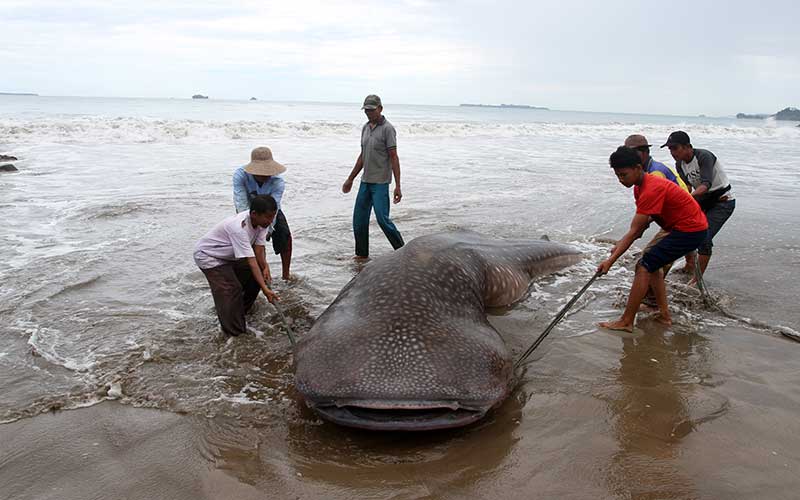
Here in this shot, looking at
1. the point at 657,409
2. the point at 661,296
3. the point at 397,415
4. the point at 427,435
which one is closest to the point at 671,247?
the point at 661,296

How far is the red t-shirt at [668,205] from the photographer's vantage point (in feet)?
16.8

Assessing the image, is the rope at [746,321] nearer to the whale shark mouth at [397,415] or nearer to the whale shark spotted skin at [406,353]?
the whale shark spotted skin at [406,353]

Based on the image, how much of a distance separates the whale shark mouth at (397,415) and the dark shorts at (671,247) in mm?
2902

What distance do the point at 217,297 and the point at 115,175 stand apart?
11204 mm

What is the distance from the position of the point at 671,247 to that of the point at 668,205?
391mm

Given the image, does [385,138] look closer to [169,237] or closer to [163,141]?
[169,237]

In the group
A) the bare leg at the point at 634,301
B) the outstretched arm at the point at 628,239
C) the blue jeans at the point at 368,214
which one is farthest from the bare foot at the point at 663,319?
the blue jeans at the point at 368,214

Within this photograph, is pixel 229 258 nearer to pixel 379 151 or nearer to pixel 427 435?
pixel 427 435

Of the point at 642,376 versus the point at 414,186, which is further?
the point at 414,186

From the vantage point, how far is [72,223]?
9180mm

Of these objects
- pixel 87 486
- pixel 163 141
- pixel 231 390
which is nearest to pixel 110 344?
pixel 231 390

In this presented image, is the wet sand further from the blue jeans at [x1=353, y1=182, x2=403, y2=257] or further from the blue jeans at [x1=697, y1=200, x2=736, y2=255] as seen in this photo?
the blue jeans at [x1=353, y1=182, x2=403, y2=257]

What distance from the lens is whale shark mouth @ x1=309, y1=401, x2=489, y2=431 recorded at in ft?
10.9

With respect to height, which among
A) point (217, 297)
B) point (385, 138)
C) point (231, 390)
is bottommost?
point (231, 390)
